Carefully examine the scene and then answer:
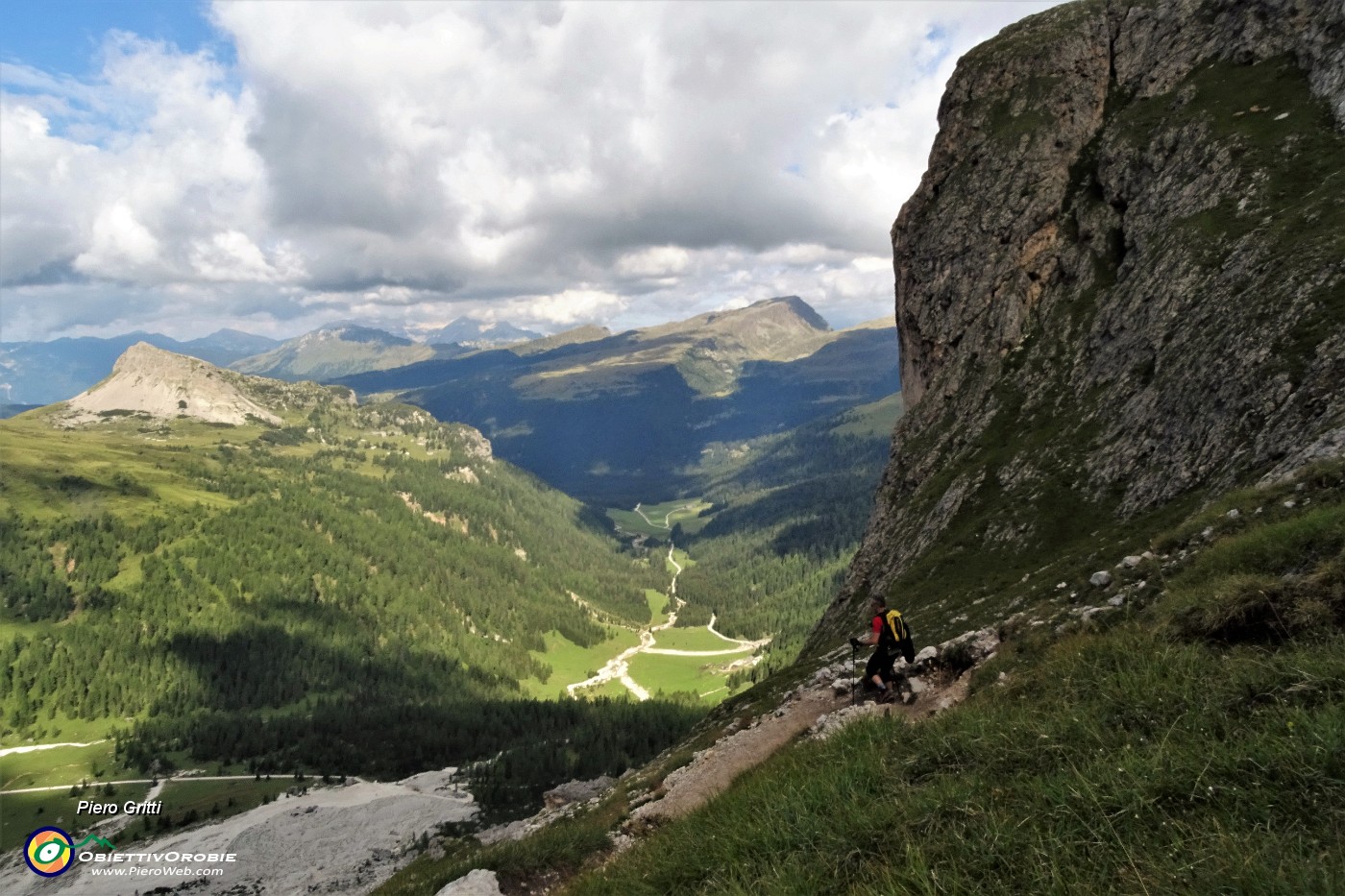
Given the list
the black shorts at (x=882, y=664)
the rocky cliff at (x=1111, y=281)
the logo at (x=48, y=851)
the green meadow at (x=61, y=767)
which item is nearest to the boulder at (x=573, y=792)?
the rocky cliff at (x=1111, y=281)

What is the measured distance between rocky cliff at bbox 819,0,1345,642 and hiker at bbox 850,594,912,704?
54.3 ft

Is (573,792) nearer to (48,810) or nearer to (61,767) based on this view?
(48,810)

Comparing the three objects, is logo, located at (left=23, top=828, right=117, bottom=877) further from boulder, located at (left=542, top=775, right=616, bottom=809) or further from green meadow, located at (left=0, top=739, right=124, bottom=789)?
green meadow, located at (left=0, top=739, right=124, bottom=789)

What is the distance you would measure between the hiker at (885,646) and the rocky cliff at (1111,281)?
16.5 m

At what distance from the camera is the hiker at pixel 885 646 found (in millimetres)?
19422

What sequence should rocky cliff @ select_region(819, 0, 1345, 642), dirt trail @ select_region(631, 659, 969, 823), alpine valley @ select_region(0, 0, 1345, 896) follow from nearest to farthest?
alpine valley @ select_region(0, 0, 1345, 896)
dirt trail @ select_region(631, 659, 969, 823)
rocky cliff @ select_region(819, 0, 1345, 642)

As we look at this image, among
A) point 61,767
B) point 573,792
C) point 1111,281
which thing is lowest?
point 61,767

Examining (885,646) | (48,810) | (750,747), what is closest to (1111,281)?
(885,646)

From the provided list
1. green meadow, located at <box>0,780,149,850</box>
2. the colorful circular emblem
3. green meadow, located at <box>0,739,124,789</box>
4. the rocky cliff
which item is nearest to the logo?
the colorful circular emblem

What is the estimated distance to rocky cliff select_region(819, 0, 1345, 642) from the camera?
35.2m

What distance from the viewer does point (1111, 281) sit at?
197ft

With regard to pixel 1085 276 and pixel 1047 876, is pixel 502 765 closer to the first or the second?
pixel 1085 276

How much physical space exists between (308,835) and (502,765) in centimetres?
3713

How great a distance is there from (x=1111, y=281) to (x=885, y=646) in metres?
57.5
